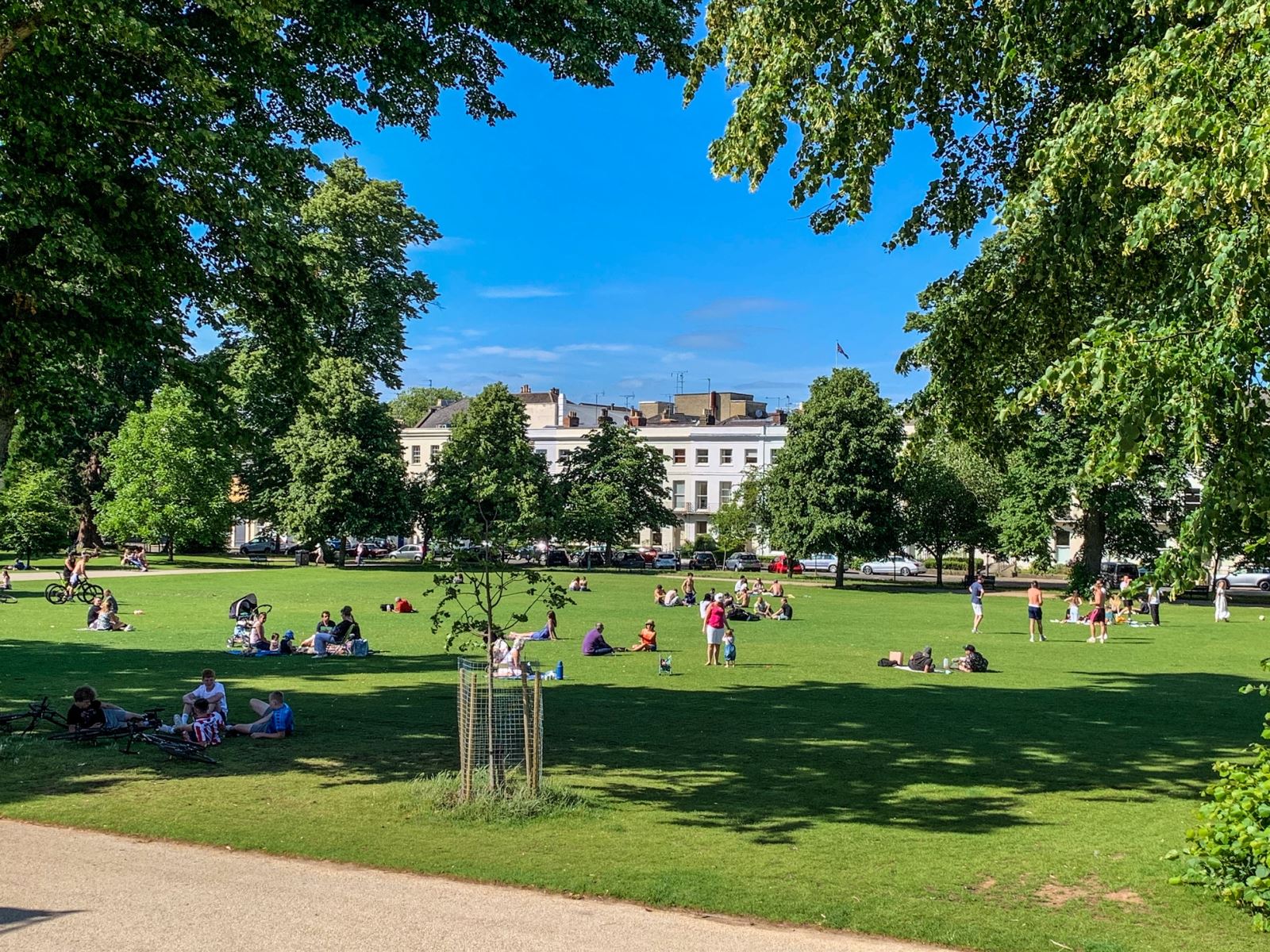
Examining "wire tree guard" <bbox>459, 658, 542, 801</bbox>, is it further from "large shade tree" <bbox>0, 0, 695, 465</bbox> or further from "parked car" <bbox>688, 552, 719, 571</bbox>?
"parked car" <bbox>688, 552, 719, 571</bbox>

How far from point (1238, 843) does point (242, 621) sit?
966 inches

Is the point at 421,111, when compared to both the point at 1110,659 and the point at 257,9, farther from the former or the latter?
the point at 1110,659

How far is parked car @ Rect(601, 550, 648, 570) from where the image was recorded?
8162cm

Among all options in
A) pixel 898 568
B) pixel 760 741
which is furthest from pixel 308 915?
pixel 898 568

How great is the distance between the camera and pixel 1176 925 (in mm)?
9430

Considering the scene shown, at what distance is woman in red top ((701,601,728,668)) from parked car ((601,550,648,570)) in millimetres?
53916

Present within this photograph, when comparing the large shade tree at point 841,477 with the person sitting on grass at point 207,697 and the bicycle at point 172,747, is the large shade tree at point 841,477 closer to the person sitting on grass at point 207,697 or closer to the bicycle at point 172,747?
the person sitting on grass at point 207,697

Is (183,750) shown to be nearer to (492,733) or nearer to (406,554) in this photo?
(492,733)

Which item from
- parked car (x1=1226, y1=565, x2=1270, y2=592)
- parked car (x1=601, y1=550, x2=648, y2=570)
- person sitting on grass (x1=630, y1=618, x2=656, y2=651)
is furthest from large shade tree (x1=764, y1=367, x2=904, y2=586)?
person sitting on grass (x1=630, y1=618, x2=656, y2=651)

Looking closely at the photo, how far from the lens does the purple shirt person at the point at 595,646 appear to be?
92.9ft

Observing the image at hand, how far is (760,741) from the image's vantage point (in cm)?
1728

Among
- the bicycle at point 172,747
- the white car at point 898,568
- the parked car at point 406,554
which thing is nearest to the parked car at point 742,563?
the white car at point 898,568

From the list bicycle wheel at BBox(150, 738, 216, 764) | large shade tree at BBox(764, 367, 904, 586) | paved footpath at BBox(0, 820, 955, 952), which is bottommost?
paved footpath at BBox(0, 820, 955, 952)

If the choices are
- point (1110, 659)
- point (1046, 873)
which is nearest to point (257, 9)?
point (1046, 873)
